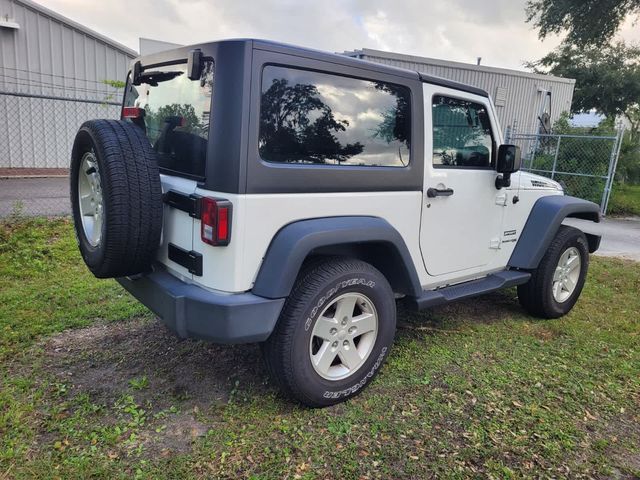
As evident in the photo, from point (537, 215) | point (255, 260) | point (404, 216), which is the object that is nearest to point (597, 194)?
point (537, 215)

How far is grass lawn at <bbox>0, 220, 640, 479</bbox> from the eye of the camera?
237cm

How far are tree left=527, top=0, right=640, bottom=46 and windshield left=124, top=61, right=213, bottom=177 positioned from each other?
1552 cm

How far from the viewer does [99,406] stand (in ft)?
9.02

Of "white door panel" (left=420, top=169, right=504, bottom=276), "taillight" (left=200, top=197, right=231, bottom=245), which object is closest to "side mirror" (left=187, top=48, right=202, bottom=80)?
"taillight" (left=200, top=197, right=231, bottom=245)

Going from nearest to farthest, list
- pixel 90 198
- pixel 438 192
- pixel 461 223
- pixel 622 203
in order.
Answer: pixel 90 198
pixel 438 192
pixel 461 223
pixel 622 203

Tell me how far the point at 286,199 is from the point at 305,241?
244 millimetres

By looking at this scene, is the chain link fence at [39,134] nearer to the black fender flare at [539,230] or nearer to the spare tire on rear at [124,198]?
the spare tire on rear at [124,198]

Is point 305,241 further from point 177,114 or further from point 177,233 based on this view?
point 177,114

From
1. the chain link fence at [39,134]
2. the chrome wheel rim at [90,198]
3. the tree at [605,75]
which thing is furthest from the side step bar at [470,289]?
the tree at [605,75]

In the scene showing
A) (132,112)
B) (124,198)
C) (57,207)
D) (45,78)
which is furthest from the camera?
(45,78)

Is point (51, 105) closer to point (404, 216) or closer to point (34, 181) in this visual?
point (34, 181)

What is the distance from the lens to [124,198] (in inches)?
96.8

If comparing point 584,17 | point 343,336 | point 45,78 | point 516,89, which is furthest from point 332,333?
point 584,17

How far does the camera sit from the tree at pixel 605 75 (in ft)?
74.6
